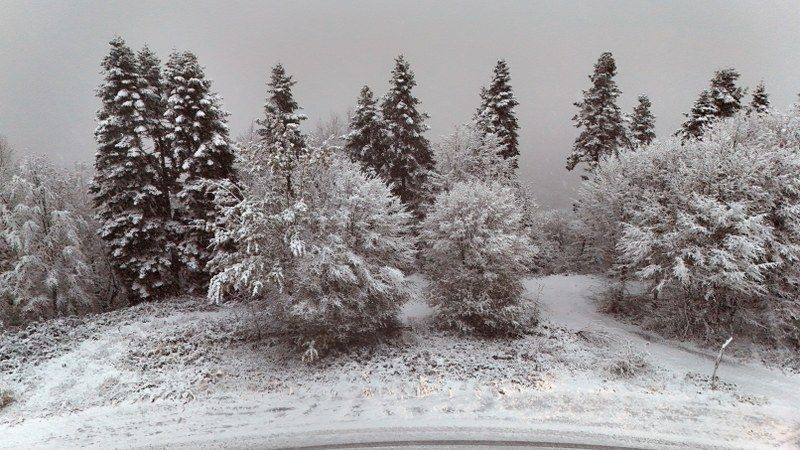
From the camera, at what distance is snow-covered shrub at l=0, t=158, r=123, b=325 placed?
20.3 m

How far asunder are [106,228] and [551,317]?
2361cm

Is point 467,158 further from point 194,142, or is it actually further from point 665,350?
point 194,142

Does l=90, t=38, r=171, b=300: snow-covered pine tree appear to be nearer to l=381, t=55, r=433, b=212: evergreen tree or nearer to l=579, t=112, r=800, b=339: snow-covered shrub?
l=381, t=55, r=433, b=212: evergreen tree

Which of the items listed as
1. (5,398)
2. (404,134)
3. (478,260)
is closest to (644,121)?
(404,134)

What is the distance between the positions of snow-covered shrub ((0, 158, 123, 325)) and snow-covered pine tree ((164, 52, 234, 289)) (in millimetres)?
5289

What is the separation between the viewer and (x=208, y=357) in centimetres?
1545

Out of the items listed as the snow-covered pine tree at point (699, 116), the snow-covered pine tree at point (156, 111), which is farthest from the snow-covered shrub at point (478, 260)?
the snow-covered pine tree at point (699, 116)

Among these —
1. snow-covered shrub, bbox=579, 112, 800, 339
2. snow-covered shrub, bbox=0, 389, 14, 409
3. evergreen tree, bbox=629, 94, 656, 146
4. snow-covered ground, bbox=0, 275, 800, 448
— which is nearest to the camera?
snow-covered ground, bbox=0, 275, 800, 448

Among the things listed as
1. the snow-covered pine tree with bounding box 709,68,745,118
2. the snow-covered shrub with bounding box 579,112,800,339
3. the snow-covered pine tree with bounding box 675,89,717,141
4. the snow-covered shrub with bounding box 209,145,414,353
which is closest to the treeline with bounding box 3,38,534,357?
the snow-covered shrub with bounding box 209,145,414,353

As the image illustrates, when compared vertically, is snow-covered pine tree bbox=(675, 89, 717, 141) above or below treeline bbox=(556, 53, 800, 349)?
above

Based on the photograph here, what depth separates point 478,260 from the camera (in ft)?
57.3

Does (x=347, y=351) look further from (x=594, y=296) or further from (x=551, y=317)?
(x=594, y=296)

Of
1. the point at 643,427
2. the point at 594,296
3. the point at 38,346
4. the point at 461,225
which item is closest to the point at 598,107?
the point at 594,296

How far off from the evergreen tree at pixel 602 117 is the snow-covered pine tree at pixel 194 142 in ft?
83.6
